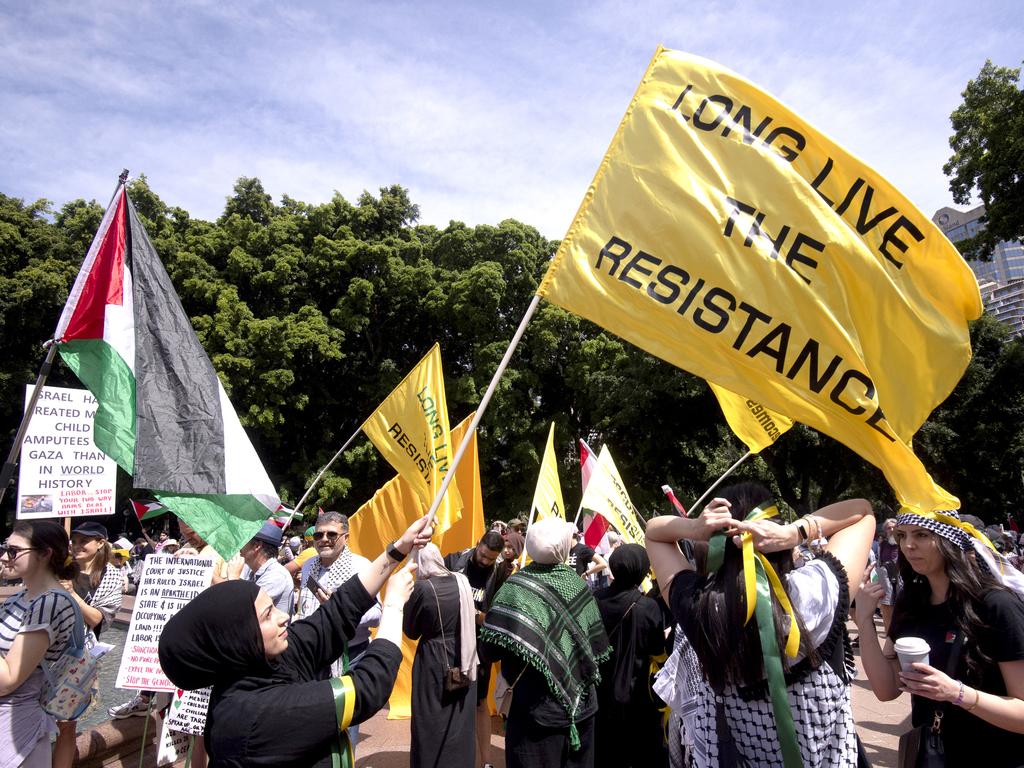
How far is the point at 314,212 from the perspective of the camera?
88.2 ft

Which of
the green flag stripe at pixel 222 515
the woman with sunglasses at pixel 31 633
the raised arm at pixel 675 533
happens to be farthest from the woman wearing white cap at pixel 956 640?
the woman with sunglasses at pixel 31 633

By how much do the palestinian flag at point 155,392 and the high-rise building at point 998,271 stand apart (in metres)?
73.6

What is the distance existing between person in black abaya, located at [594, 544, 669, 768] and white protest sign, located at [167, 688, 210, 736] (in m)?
2.41

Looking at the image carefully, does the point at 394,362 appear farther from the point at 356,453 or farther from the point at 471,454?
the point at 471,454

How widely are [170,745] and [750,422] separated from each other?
4.52 meters

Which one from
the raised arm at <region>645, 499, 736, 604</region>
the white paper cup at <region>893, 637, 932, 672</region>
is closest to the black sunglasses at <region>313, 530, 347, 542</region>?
the raised arm at <region>645, 499, 736, 604</region>

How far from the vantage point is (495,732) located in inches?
274

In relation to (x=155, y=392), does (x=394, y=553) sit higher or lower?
lower

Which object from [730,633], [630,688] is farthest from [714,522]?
[630,688]

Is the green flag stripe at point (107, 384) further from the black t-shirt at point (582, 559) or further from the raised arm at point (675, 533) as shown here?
the black t-shirt at point (582, 559)

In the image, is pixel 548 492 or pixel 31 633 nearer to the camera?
pixel 31 633

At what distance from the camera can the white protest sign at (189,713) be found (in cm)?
443

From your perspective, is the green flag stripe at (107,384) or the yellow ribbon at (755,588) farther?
the green flag stripe at (107,384)

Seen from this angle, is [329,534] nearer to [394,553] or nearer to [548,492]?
[394,553]
